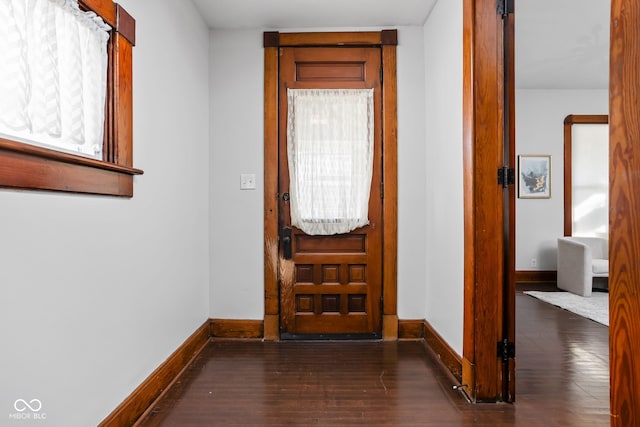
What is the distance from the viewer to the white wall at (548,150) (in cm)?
557

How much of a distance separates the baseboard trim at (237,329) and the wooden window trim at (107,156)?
5.41 ft

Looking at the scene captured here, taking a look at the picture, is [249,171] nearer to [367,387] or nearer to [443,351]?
[367,387]

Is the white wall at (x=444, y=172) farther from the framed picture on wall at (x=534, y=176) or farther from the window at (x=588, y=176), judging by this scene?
the window at (x=588, y=176)

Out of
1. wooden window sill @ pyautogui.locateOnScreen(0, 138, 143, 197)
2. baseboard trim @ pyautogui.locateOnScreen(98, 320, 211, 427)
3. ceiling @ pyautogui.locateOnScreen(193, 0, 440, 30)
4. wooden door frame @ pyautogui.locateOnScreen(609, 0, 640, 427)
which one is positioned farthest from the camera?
ceiling @ pyautogui.locateOnScreen(193, 0, 440, 30)

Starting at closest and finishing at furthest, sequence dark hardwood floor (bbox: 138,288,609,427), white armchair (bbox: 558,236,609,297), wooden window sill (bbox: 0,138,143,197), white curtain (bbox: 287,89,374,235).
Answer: wooden window sill (bbox: 0,138,143,197) → dark hardwood floor (bbox: 138,288,609,427) → white curtain (bbox: 287,89,374,235) → white armchair (bbox: 558,236,609,297)

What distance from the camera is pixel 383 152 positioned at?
308 centimetres

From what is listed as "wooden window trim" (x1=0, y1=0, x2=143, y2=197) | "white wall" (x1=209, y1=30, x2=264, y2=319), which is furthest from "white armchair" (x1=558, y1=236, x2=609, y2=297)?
"wooden window trim" (x1=0, y1=0, x2=143, y2=197)

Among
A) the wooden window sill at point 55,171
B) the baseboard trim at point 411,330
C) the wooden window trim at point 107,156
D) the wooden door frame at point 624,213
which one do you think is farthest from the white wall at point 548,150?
the wooden window sill at point 55,171

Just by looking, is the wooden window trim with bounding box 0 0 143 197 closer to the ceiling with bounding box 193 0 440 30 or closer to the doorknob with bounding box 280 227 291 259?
the ceiling with bounding box 193 0 440 30

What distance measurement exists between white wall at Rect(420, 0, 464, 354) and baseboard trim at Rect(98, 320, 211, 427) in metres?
1.77

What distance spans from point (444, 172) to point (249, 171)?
154 centimetres

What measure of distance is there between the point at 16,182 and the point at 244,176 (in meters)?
2.03

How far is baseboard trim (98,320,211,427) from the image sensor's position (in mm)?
1689

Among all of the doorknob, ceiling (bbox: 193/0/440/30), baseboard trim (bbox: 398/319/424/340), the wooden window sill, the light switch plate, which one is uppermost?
ceiling (bbox: 193/0/440/30)
